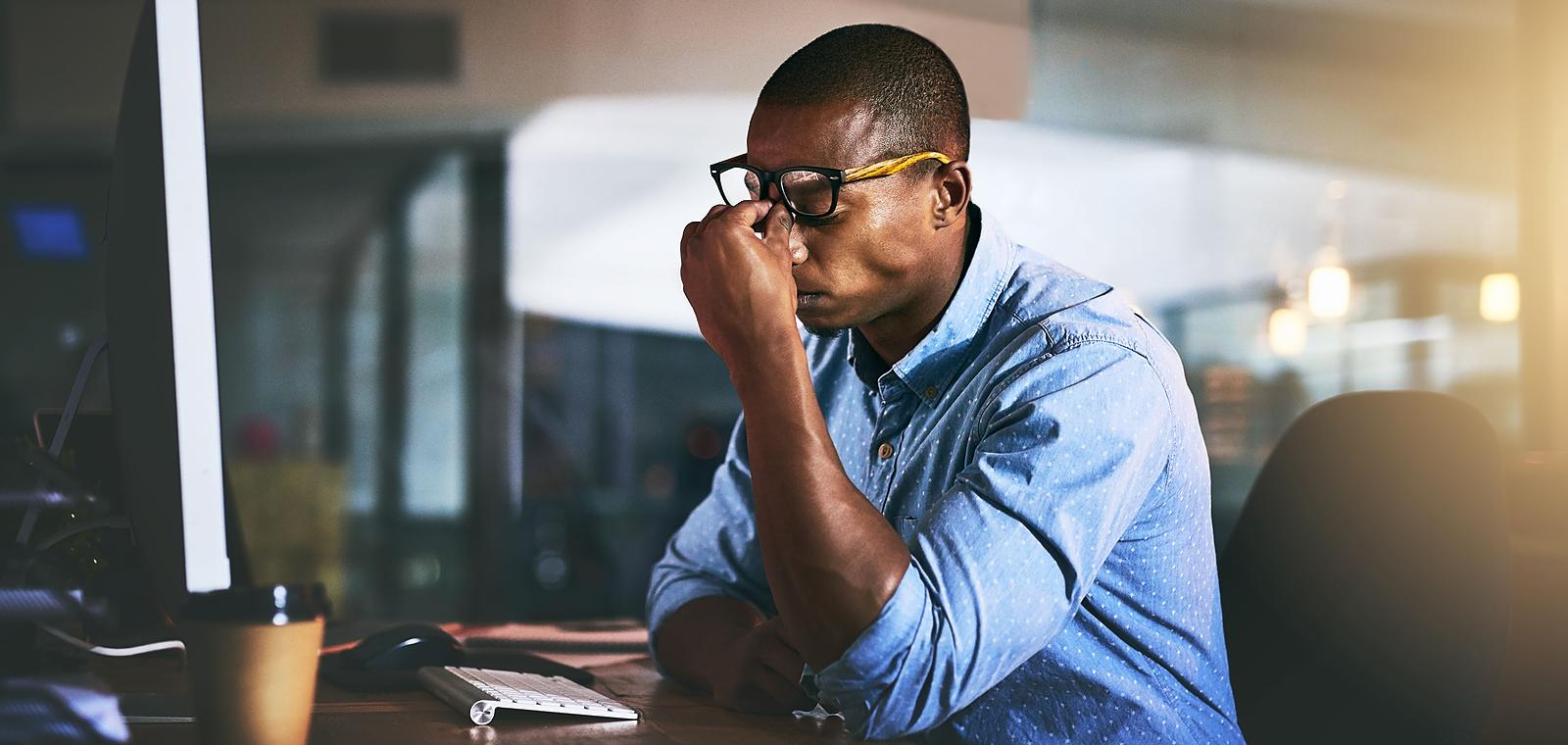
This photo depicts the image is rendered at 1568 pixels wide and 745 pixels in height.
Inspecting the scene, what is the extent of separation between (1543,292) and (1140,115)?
1668mm

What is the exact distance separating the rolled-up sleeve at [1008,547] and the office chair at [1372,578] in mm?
377

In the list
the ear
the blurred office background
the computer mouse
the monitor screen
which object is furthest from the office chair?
the monitor screen

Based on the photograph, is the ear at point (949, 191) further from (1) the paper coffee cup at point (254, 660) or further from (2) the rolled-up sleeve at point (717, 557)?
(1) the paper coffee cup at point (254, 660)

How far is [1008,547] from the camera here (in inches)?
36.7

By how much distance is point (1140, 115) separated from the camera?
208 inches

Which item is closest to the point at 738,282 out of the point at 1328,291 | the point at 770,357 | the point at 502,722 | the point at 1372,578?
the point at 770,357

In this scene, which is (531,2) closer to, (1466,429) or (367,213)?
(367,213)

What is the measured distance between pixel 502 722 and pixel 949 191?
65 centimetres

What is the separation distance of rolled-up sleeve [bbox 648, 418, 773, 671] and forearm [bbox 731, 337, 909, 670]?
37cm

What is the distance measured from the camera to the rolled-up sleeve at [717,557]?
1343 mm

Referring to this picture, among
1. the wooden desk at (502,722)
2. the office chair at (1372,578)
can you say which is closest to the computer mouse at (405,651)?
the wooden desk at (502,722)

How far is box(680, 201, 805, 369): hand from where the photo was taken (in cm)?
100

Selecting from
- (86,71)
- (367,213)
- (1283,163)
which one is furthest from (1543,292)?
(86,71)

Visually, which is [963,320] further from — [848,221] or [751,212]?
[751,212]
